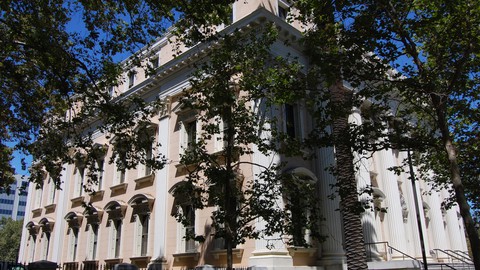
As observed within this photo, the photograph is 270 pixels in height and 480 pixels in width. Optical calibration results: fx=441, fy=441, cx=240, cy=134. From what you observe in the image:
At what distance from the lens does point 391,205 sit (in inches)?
819

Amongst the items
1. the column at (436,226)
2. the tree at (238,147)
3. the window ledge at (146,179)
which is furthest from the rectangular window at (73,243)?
the column at (436,226)

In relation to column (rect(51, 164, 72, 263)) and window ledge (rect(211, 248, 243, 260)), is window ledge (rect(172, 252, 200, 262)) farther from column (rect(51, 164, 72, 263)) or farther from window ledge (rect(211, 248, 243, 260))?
column (rect(51, 164, 72, 263))

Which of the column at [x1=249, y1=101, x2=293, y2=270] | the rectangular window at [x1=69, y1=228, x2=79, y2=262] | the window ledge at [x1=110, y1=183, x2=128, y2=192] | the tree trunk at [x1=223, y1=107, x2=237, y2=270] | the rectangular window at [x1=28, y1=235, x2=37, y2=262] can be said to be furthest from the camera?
the rectangular window at [x1=28, y1=235, x2=37, y2=262]

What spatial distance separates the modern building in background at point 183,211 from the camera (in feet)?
52.6

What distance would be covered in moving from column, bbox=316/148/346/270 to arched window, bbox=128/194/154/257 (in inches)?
295

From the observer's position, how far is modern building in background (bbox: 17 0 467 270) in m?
16.0

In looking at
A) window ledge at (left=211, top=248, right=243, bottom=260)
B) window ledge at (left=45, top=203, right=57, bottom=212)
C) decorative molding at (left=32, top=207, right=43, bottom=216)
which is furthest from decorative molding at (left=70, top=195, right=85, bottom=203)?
window ledge at (left=211, top=248, right=243, bottom=260)

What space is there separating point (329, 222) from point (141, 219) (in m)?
8.63

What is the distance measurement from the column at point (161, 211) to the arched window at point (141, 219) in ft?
2.12

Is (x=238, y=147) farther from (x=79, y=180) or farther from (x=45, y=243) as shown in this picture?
(x=45, y=243)

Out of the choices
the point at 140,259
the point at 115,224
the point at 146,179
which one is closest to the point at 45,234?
the point at 115,224

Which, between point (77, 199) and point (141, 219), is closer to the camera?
point (141, 219)

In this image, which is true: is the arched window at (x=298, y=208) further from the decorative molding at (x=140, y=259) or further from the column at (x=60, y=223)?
the column at (x=60, y=223)

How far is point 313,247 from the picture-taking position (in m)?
16.2
